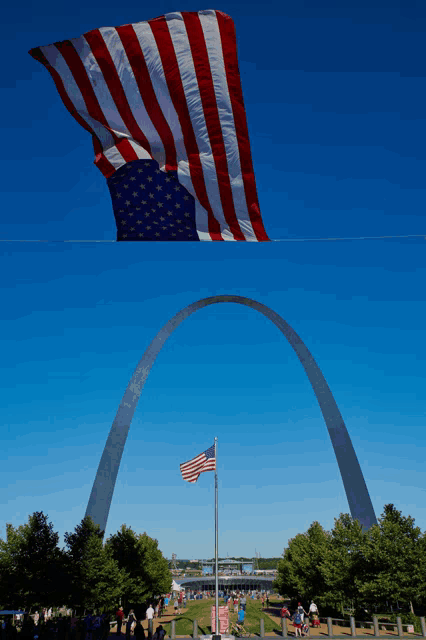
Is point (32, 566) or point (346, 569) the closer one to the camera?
point (32, 566)

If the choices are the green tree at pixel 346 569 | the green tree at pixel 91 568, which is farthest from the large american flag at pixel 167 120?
the green tree at pixel 91 568

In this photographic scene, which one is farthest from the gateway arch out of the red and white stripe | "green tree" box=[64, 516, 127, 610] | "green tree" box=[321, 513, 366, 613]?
the red and white stripe

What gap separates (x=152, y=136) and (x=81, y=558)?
1221 inches

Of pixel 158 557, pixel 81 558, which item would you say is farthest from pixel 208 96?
pixel 158 557

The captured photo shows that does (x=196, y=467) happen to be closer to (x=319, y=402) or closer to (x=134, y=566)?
(x=319, y=402)

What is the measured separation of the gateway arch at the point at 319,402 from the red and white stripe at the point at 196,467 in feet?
41.2

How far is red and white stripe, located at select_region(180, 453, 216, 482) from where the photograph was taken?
27.9 meters

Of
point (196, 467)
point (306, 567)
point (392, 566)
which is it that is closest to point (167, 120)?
point (196, 467)

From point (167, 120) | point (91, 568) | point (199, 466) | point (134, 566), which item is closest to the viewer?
point (167, 120)

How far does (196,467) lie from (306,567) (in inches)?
751

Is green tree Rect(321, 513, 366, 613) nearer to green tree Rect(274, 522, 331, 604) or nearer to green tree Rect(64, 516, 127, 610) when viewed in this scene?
green tree Rect(274, 522, 331, 604)

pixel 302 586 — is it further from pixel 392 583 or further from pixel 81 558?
pixel 81 558

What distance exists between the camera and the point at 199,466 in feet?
92.4

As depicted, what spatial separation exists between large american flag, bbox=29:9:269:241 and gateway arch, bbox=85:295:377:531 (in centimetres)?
3050
